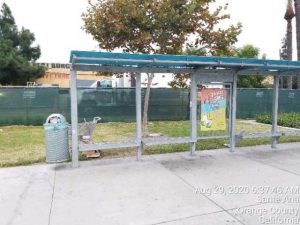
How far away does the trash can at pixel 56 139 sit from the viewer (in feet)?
21.9

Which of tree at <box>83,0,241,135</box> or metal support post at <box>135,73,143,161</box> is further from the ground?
tree at <box>83,0,241,135</box>

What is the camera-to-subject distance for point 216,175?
19.7ft

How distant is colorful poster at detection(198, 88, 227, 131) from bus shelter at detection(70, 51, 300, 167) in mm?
214

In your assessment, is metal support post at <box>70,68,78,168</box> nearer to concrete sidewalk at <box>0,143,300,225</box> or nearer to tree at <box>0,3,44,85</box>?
concrete sidewalk at <box>0,143,300,225</box>

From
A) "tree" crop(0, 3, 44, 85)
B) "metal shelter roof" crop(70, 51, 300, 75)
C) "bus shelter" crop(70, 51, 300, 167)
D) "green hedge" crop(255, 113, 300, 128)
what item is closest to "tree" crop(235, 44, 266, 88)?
"green hedge" crop(255, 113, 300, 128)

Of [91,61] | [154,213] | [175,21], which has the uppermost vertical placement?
[175,21]

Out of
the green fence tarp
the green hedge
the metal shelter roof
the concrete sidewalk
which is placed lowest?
the concrete sidewalk

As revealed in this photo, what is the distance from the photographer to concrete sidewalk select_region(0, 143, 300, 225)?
4152 millimetres

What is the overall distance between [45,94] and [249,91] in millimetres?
10178

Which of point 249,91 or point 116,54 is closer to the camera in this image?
point 116,54

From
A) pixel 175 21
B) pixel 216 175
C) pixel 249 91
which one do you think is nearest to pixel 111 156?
pixel 216 175

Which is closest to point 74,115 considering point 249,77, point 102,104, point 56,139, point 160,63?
point 56,139

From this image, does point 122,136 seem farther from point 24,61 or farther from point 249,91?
point 24,61

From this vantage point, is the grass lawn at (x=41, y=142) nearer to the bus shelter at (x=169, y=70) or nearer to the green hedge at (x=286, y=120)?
the bus shelter at (x=169, y=70)
